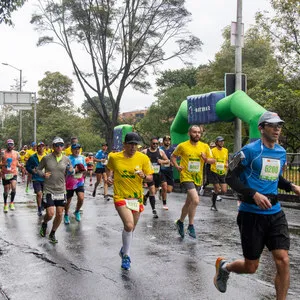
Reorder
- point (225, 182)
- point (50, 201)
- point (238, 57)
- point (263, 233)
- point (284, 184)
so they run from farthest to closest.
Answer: point (238, 57) < point (50, 201) < point (225, 182) < point (284, 184) < point (263, 233)

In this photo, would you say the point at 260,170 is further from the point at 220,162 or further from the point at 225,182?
the point at 220,162

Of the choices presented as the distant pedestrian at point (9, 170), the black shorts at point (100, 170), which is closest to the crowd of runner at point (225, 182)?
the distant pedestrian at point (9, 170)

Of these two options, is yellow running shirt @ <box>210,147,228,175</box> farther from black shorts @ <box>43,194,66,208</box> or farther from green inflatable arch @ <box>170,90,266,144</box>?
black shorts @ <box>43,194,66,208</box>

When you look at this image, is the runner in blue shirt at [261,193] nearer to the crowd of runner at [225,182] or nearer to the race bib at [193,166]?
the crowd of runner at [225,182]

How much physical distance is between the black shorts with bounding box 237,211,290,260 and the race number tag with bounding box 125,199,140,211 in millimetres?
2366

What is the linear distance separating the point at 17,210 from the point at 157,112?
25262 millimetres

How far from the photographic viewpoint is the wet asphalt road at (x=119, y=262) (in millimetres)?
5707

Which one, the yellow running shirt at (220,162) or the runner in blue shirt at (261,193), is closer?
the runner in blue shirt at (261,193)

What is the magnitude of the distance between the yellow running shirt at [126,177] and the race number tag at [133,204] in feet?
0.18

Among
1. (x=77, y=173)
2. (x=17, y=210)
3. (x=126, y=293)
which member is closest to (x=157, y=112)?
(x=17, y=210)

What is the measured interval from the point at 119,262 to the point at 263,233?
2.95 meters

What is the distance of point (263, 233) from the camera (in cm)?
478

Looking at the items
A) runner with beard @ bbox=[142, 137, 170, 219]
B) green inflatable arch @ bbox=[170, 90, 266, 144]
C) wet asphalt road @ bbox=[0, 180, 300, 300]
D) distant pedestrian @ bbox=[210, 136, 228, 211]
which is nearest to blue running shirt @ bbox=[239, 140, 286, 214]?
wet asphalt road @ bbox=[0, 180, 300, 300]

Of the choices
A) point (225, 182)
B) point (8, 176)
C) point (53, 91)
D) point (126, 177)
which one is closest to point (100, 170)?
point (8, 176)
